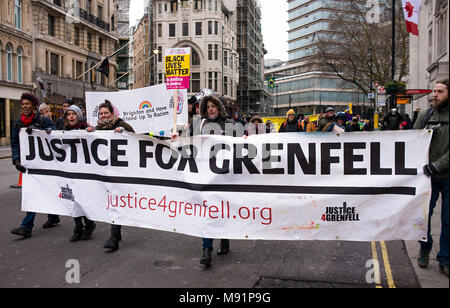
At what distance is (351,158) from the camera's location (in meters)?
4.80

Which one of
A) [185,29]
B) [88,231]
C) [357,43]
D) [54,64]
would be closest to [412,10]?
[88,231]

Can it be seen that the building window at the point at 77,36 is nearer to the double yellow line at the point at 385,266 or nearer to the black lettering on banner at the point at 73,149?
the black lettering on banner at the point at 73,149

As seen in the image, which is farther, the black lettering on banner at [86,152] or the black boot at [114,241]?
the black lettering on banner at [86,152]

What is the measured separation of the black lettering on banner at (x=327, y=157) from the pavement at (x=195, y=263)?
114 cm

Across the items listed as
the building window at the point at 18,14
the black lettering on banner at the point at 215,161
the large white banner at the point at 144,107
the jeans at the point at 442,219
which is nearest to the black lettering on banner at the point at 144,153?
the black lettering on banner at the point at 215,161

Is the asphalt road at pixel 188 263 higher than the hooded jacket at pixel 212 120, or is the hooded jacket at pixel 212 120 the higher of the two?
the hooded jacket at pixel 212 120

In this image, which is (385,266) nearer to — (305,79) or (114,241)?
(114,241)

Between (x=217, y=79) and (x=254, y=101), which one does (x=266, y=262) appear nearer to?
(x=217, y=79)

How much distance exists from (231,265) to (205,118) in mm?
1894

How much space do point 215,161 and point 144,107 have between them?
729 cm

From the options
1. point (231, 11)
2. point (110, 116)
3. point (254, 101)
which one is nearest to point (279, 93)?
point (254, 101)

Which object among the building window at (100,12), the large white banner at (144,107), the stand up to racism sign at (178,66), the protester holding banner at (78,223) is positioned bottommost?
the protester holding banner at (78,223)

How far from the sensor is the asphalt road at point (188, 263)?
4.54 meters

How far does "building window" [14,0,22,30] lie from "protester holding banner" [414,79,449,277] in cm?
3702
